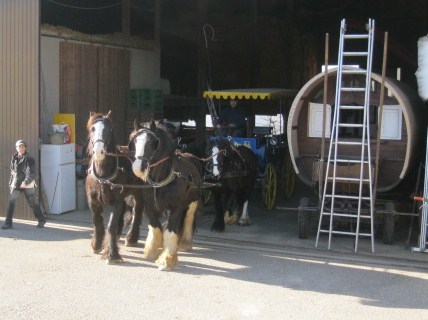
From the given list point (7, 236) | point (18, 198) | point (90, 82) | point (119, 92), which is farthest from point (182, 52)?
point (7, 236)

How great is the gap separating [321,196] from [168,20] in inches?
397

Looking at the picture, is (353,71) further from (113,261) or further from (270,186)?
(113,261)

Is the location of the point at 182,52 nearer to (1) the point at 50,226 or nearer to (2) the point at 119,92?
(2) the point at 119,92

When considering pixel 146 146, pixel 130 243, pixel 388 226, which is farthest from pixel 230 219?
pixel 146 146

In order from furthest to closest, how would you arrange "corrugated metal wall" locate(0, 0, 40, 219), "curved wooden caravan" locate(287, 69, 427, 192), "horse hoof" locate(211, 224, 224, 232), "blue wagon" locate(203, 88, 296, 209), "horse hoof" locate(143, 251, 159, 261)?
"blue wagon" locate(203, 88, 296, 209) < "corrugated metal wall" locate(0, 0, 40, 219) < "horse hoof" locate(211, 224, 224, 232) < "curved wooden caravan" locate(287, 69, 427, 192) < "horse hoof" locate(143, 251, 159, 261)

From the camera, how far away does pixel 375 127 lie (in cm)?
980

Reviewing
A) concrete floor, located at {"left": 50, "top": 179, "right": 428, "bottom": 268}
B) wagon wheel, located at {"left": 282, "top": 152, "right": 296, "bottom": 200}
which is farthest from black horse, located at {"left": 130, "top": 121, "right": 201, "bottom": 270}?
wagon wheel, located at {"left": 282, "top": 152, "right": 296, "bottom": 200}

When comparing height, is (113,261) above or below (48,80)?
below

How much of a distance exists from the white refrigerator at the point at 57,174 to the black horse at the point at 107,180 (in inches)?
122

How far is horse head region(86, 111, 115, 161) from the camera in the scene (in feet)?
24.8

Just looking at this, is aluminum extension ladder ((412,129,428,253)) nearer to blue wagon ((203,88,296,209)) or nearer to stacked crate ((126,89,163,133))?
blue wagon ((203,88,296,209))

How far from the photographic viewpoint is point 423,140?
400 inches

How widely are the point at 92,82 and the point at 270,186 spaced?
460 centimetres

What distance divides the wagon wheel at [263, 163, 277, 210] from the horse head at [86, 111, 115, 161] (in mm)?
4726
